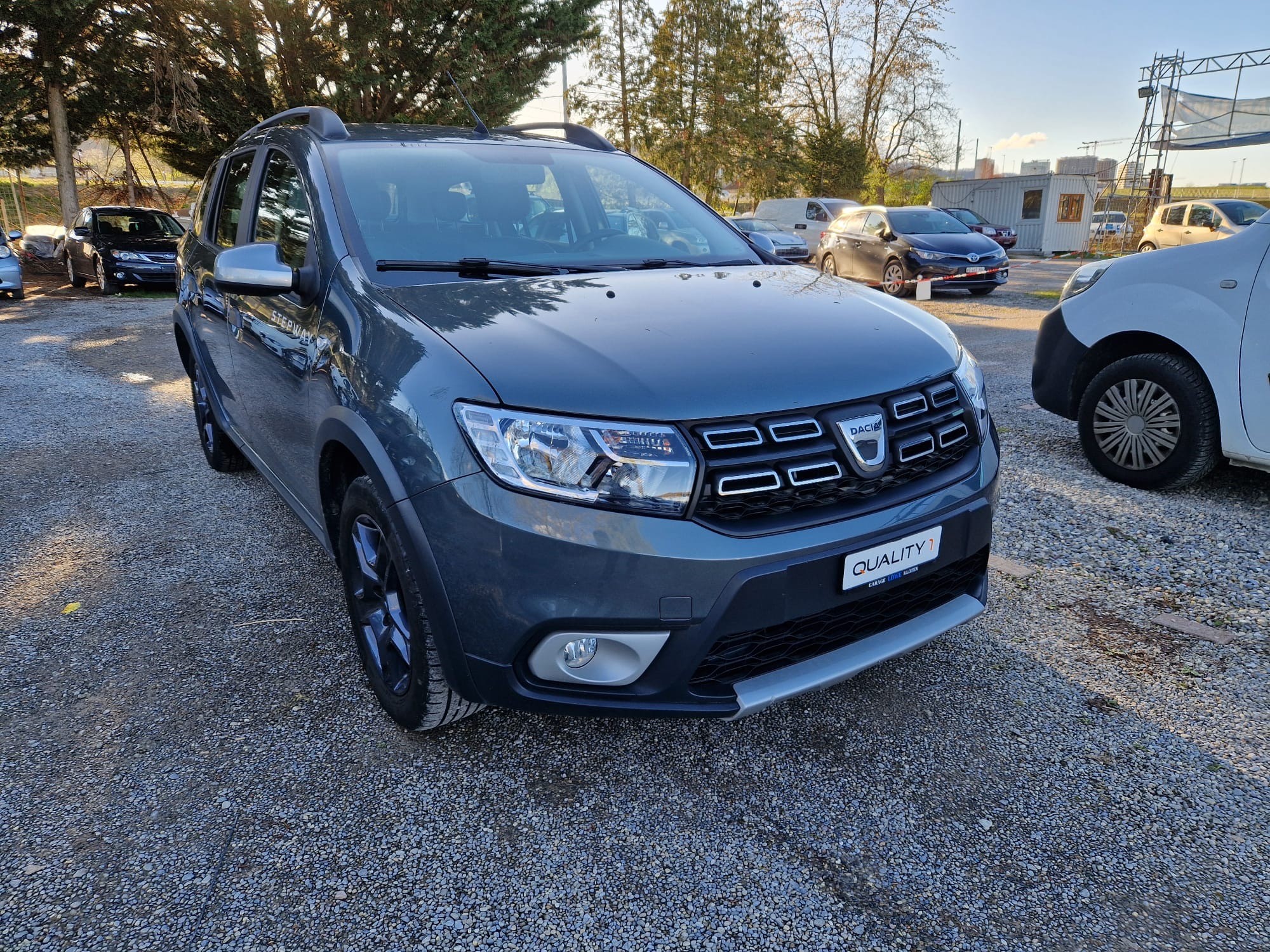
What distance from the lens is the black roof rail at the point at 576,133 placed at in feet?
12.2

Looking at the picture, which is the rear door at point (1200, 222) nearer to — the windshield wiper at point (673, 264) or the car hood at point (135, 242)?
the windshield wiper at point (673, 264)

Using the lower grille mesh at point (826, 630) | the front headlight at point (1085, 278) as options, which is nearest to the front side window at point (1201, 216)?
the front headlight at point (1085, 278)

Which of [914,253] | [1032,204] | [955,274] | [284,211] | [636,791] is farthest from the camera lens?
[1032,204]

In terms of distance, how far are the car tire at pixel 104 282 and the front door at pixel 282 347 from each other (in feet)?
46.9

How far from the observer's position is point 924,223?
1430cm

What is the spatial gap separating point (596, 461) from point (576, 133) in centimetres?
256

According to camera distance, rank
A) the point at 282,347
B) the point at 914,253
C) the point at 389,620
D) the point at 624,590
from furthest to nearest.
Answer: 1. the point at 914,253
2. the point at 282,347
3. the point at 389,620
4. the point at 624,590

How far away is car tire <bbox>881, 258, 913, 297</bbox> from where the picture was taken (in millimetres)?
13578

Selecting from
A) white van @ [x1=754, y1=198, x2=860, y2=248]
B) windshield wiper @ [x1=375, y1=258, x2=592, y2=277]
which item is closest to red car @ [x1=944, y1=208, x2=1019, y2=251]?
white van @ [x1=754, y1=198, x2=860, y2=248]

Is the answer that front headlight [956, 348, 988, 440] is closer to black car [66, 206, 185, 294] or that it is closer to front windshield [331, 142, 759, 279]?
front windshield [331, 142, 759, 279]

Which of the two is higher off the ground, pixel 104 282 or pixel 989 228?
pixel 989 228

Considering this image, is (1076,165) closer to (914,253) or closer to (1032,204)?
(1032,204)

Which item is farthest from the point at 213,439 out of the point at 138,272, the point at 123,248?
the point at 123,248

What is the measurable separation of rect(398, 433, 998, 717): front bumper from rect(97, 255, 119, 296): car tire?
53.5 feet
